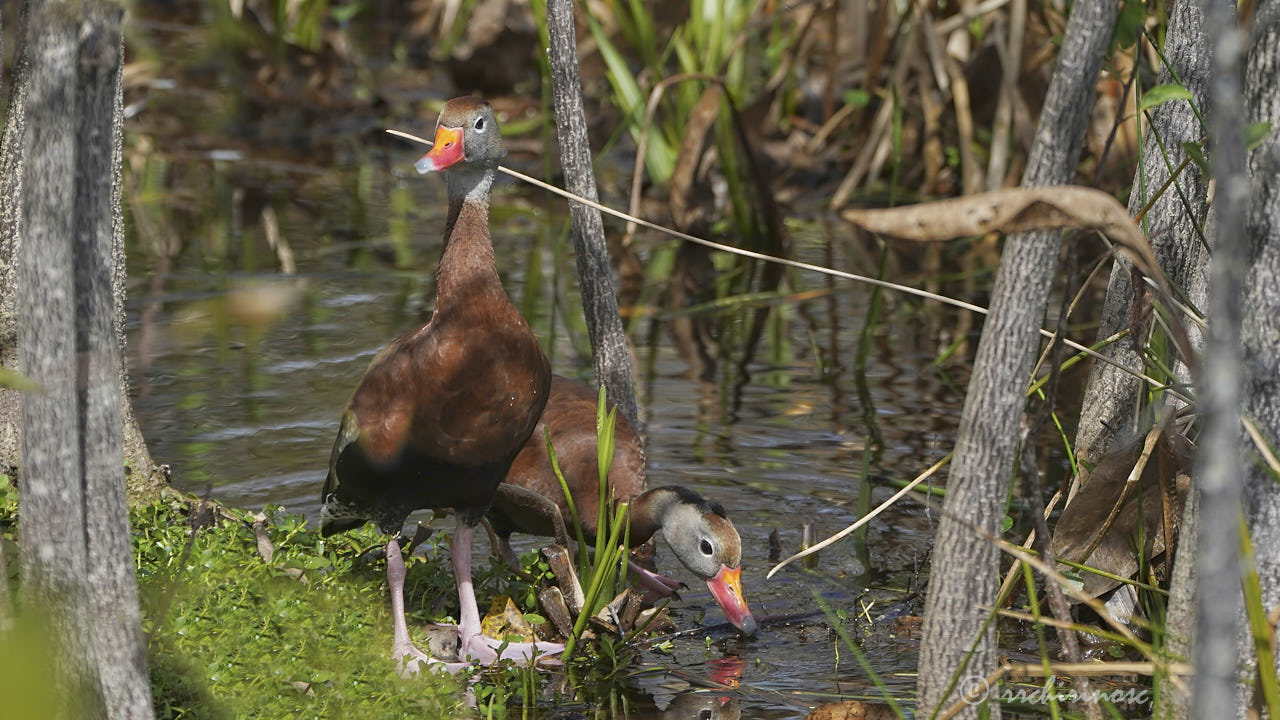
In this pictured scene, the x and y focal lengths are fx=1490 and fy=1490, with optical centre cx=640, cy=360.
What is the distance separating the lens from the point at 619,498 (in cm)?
417

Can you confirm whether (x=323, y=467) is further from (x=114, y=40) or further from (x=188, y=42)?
(x=188, y=42)

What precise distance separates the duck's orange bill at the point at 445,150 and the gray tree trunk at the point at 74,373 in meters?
1.60

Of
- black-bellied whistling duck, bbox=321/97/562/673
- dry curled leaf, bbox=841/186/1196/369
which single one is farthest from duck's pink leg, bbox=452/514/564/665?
dry curled leaf, bbox=841/186/1196/369

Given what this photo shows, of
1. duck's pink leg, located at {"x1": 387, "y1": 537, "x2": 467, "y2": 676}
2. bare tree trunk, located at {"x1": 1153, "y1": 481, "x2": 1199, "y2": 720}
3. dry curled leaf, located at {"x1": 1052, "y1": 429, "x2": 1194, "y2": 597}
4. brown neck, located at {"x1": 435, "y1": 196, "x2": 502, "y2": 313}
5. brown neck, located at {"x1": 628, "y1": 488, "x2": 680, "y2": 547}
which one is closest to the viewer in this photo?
bare tree trunk, located at {"x1": 1153, "y1": 481, "x2": 1199, "y2": 720}

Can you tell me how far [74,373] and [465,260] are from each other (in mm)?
1592

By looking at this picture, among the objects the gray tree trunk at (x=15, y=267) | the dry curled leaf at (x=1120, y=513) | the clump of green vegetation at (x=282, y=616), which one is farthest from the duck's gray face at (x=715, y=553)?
the gray tree trunk at (x=15, y=267)

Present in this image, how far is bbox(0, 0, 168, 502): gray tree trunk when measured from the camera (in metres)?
3.61

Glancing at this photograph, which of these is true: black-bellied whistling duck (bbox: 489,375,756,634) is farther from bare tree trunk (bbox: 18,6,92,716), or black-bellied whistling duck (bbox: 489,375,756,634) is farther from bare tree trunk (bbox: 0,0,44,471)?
bare tree trunk (bbox: 18,6,92,716)

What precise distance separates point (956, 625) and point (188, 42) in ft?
31.9

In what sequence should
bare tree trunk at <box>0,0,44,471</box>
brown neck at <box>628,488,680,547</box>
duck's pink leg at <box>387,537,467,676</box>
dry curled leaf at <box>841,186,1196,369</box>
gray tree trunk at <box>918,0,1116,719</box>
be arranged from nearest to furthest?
dry curled leaf at <box>841,186,1196,369</box> < gray tree trunk at <box>918,0,1116,719</box> < duck's pink leg at <box>387,537,467,676</box> < bare tree trunk at <box>0,0,44,471</box> < brown neck at <box>628,488,680,547</box>

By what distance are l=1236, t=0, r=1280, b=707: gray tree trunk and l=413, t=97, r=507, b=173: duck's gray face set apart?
6.38 ft

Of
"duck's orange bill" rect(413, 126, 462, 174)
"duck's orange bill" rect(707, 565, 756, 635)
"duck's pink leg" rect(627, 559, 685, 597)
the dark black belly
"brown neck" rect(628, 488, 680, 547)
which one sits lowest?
"duck's pink leg" rect(627, 559, 685, 597)

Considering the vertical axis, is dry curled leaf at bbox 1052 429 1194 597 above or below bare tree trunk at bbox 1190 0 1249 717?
below

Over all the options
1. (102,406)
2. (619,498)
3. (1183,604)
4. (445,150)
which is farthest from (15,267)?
(1183,604)
